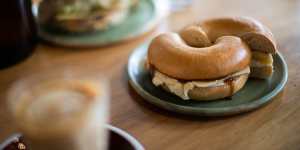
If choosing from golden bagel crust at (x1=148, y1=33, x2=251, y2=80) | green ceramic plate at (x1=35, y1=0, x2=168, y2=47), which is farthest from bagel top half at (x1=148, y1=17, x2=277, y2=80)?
green ceramic plate at (x1=35, y1=0, x2=168, y2=47)

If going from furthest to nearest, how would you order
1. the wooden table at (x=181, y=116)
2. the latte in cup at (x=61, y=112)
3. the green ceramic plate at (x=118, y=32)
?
1. the green ceramic plate at (x=118, y=32)
2. the wooden table at (x=181, y=116)
3. the latte in cup at (x=61, y=112)

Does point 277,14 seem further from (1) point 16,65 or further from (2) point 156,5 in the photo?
(1) point 16,65

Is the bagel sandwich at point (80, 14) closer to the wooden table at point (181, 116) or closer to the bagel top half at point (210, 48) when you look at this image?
the wooden table at point (181, 116)

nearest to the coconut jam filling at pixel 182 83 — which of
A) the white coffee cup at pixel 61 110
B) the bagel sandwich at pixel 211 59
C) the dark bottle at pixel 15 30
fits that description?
the bagel sandwich at pixel 211 59

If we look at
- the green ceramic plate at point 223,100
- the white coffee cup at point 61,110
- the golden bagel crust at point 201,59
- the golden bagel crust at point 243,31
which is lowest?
the green ceramic plate at point 223,100

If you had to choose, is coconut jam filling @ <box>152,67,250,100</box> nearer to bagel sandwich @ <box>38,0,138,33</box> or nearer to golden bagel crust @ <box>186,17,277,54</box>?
golden bagel crust @ <box>186,17,277,54</box>

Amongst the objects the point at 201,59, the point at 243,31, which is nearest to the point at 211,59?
the point at 201,59
